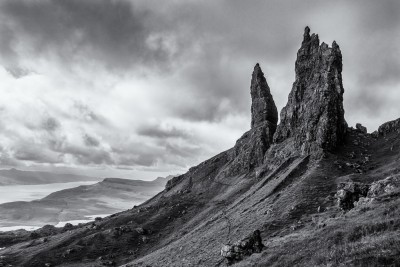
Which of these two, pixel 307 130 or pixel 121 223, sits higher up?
pixel 307 130

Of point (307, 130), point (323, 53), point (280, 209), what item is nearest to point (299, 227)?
point (280, 209)

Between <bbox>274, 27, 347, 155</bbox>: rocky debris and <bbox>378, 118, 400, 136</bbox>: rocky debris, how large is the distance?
828 inches

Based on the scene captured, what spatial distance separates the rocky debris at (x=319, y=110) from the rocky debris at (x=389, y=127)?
2104 cm

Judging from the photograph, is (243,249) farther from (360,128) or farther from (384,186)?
(360,128)

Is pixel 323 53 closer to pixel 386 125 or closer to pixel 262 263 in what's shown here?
pixel 386 125

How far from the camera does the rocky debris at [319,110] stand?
529 feet

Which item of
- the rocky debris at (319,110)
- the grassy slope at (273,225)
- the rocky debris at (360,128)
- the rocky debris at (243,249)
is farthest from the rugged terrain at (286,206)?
the rocky debris at (360,128)

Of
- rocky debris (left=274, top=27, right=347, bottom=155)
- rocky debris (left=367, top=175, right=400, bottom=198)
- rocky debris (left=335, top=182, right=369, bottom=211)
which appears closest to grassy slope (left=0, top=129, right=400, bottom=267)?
rocky debris (left=335, top=182, right=369, bottom=211)

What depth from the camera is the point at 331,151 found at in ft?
507

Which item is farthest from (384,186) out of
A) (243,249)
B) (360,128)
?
(360,128)

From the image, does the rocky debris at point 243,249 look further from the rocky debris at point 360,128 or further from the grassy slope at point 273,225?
the rocky debris at point 360,128

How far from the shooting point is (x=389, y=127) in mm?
173625

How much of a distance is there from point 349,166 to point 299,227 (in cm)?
6972

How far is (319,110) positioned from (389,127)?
42.2 m
